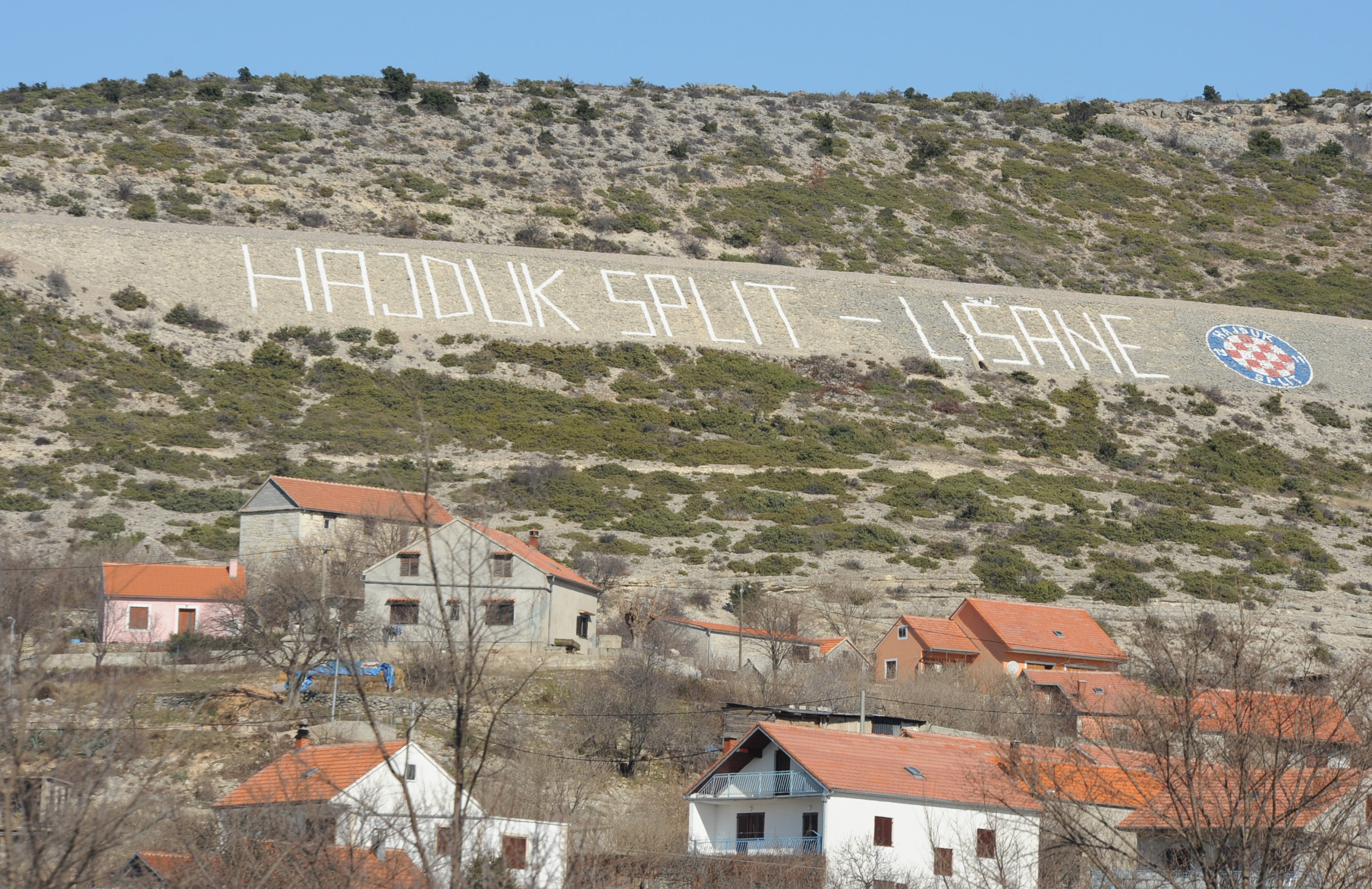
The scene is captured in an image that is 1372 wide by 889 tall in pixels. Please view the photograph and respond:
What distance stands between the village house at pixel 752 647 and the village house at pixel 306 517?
7.37m

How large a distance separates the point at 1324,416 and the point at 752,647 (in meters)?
44.8

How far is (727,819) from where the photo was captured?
2731 centimetres

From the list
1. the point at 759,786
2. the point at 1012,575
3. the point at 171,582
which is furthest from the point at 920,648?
the point at 171,582

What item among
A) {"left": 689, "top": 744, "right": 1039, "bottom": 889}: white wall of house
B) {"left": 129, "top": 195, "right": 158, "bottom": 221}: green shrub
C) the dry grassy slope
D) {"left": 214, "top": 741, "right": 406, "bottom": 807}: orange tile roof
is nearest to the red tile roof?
the dry grassy slope

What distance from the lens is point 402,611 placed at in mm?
38125

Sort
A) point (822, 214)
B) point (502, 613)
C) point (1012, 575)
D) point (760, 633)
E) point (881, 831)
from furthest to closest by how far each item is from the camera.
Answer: point (822, 214), point (1012, 575), point (760, 633), point (502, 613), point (881, 831)

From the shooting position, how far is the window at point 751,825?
2672cm

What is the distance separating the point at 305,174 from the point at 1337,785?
8322 cm

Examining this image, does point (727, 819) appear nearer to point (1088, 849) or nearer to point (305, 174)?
point (1088, 849)

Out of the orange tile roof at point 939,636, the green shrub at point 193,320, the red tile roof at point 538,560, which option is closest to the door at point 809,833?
the red tile roof at point 538,560

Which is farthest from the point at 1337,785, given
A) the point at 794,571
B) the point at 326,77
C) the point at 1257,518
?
the point at 326,77

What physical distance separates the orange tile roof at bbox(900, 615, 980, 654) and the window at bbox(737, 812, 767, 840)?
50.3ft

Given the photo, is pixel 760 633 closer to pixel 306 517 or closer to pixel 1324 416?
pixel 306 517

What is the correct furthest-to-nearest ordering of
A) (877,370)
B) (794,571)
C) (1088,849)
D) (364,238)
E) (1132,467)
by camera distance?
(364,238), (877,370), (1132,467), (794,571), (1088,849)
